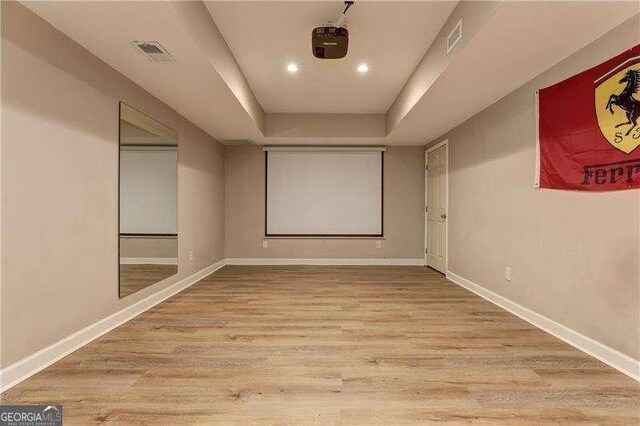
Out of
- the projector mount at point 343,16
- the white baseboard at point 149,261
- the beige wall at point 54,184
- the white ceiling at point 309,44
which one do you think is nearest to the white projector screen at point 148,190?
the beige wall at point 54,184

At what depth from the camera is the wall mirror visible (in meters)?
2.90

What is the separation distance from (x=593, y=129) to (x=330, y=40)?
6.74ft

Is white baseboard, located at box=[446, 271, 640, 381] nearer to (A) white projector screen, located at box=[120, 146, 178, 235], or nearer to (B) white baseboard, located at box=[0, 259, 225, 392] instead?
(B) white baseboard, located at box=[0, 259, 225, 392]

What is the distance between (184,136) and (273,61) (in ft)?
5.33

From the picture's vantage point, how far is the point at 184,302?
3.50m

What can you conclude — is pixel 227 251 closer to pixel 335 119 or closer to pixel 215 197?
pixel 215 197

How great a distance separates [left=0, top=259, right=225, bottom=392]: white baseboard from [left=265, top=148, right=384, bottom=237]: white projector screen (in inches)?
108

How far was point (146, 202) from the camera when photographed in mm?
3236

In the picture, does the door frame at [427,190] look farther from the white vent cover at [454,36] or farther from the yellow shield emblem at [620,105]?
the yellow shield emblem at [620,105]

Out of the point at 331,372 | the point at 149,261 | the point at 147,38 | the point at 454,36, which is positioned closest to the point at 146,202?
the point at 149,261

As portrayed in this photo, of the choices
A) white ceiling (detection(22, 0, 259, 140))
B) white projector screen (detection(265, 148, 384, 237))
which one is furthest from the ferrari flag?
white projector screen (detection(265, 148, 384, 237))

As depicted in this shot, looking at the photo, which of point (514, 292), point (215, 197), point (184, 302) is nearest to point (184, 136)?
point (215, 197)

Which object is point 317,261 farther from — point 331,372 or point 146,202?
point 331,372

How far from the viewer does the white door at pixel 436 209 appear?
5012 mm
